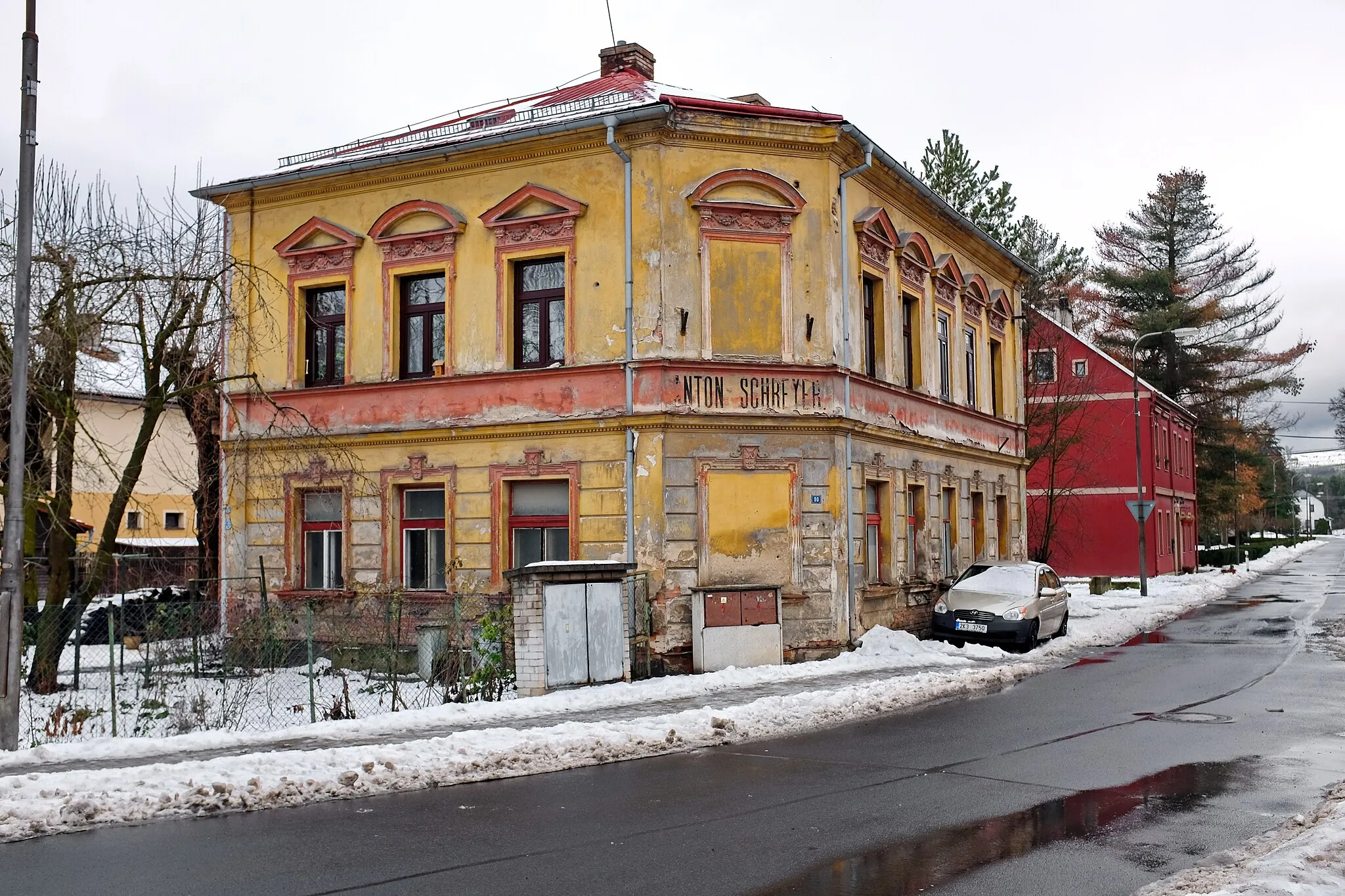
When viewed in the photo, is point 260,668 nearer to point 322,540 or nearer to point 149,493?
point 322,540

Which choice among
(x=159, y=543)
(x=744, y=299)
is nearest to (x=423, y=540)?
(x=744, y=299)

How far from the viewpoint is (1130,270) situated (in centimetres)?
5969

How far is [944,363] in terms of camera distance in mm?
24531

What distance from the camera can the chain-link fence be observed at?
42.8 ft

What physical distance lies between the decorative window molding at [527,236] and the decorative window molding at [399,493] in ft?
7.01

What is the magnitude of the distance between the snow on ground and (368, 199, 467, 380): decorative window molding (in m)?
7.81

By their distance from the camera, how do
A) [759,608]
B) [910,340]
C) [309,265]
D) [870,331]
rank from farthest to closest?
[910,340]
[870,331]
[309,265]
[759,608]

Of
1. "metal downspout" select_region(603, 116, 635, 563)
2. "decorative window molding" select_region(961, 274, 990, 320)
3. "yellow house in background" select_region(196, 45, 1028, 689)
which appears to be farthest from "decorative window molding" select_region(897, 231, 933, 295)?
"metal downspout" select_region(603, 116, 635, 563)

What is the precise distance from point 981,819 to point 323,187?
1676cm

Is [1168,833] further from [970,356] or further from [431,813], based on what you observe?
[970,356]

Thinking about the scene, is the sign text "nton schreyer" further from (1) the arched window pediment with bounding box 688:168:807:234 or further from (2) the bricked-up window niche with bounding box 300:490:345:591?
(2) the bricked-up window niche with bounding box 300:490:345:591

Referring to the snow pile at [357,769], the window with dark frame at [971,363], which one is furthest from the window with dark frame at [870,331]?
the snow pile at [357,769]

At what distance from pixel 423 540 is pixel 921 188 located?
11.4 meters

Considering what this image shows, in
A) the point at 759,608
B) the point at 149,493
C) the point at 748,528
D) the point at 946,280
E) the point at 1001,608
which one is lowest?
the point at 1001,608
